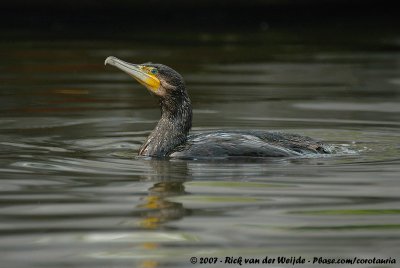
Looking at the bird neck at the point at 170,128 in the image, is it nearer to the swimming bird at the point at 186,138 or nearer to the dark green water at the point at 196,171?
the swimming bird at the point at 186,138

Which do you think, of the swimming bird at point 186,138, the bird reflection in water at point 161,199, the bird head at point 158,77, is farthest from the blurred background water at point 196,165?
the bird head at point 158,77

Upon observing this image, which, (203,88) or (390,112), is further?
(203,88)

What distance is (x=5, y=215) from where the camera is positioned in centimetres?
682

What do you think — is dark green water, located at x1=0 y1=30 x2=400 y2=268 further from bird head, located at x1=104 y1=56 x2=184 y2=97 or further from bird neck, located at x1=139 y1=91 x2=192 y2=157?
bird head, located at x1=104 y1=56 x2=184 y2=97

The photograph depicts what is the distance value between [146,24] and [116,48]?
420 cm

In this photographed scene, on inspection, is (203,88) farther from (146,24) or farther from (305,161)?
(146,24)

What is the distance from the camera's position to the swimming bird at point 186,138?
891 cm

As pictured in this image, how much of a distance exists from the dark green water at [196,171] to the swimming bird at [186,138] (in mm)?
167

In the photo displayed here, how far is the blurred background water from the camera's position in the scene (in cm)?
611

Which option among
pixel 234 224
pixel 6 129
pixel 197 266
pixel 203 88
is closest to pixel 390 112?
pixel 203 88

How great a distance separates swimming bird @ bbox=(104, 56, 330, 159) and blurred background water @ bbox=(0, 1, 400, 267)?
16 centimetres
